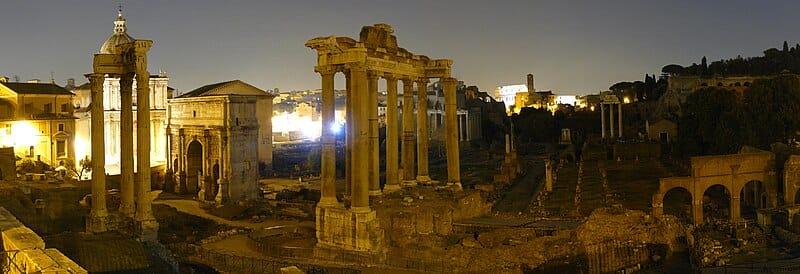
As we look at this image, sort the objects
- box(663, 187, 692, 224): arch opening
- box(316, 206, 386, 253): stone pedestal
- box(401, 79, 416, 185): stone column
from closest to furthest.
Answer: box(316, 206, 386, 253): stone pedestal
box(401, 79, 416, 185): stone column
box(663, 187, 692, 224): arch opening

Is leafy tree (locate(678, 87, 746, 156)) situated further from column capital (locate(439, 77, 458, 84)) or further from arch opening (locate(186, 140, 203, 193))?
arch opening (locate(186, 140, 203, 193))

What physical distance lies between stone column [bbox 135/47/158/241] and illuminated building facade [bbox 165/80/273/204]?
17.3m

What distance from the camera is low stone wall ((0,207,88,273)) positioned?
10.5 meters

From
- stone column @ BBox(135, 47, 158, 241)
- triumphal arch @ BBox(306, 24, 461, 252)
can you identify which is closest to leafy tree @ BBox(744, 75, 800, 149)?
triumphal arch @ BBox(306, 24, 461, 252)

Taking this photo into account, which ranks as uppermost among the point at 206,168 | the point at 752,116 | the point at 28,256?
the point at 752,116

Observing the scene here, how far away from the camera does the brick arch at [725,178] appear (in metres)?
28.7

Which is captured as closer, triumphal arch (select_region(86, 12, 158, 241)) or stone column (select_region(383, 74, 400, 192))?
triumphal arch (select_region(86, 12, 158, 241))

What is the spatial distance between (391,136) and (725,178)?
15431 mm

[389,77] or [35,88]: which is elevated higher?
[35,88]

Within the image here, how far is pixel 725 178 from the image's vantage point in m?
29.8

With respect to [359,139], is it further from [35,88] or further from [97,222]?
[35,88]

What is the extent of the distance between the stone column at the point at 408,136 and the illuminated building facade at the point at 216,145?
57.3 ft

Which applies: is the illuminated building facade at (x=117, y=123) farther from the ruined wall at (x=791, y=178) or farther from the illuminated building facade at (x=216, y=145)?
the ruined wall at (x=791, y=178)

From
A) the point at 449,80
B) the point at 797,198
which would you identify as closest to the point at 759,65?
the point at 797,198
